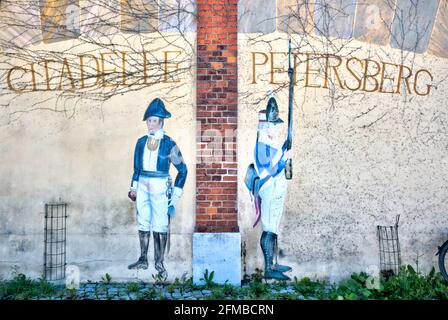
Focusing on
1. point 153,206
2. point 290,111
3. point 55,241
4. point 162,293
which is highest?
point 290,111

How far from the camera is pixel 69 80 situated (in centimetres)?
644

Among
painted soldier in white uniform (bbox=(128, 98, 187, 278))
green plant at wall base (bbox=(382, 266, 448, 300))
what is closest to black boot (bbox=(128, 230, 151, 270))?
painted soldier in white uniform (bbox=(128, 98, 187, 278))

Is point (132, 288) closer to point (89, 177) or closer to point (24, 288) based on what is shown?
point (24, 288)

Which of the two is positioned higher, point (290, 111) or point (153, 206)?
point (290, 111)

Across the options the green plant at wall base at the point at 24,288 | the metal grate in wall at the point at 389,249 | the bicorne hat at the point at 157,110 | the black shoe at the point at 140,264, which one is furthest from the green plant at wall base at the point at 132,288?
the metal grate in wall at the point at 389,249

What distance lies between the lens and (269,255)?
6312 mm

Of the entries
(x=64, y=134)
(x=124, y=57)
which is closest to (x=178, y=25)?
→ (x=124, y=57)

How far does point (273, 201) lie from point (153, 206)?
5.33 ft

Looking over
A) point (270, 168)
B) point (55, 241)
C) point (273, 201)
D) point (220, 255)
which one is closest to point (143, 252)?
point (220, 255)

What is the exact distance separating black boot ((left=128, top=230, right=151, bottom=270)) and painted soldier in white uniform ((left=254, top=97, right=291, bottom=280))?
153 cm

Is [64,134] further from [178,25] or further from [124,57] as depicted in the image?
[178,25]

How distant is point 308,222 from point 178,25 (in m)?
3.19

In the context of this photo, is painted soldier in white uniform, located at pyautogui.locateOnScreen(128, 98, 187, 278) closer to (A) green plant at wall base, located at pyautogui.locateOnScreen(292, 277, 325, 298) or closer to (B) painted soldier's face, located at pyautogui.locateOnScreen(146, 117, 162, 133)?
(B) painted soldier's face, located at pyautogui.locateOnScreen(146, 117, 162, 133)

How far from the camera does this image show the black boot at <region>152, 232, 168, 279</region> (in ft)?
20.7
